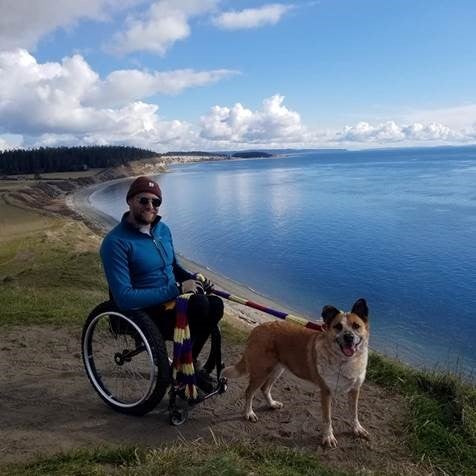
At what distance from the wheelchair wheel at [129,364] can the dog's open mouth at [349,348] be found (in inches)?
65.9

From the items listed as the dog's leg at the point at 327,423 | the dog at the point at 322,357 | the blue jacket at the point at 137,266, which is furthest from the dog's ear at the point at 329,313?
the blue jacket at the point at 137,266

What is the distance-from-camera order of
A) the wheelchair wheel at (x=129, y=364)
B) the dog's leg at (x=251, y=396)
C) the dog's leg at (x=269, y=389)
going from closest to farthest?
the wheelchair wheel at (x=129, y=364) < the dog's leg at (x=251, y=396) < the dog's leg at (x=269, y=389)

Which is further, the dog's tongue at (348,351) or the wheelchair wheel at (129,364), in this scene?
the wheelchair wheel at (129,364)

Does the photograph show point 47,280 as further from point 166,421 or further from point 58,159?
point 58,159

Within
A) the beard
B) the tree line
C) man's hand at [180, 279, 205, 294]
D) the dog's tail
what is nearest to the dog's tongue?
the dog's tail

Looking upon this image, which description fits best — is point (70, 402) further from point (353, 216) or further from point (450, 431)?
point (353, 216)

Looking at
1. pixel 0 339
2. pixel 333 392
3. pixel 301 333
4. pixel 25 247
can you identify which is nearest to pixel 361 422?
pixel 333 392

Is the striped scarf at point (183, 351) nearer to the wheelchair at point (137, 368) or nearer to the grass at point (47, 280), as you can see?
the wheelchair at point (137, 368)

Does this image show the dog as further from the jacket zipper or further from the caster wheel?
the jacket zipper

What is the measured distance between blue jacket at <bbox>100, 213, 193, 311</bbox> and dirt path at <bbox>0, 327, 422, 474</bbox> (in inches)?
47.8

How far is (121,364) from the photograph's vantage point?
17.0 feet

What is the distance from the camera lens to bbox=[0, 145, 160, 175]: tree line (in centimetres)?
12975

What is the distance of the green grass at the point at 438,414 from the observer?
436cm

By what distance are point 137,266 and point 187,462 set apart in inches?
77.6
